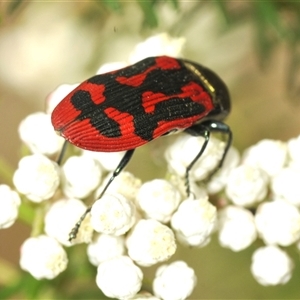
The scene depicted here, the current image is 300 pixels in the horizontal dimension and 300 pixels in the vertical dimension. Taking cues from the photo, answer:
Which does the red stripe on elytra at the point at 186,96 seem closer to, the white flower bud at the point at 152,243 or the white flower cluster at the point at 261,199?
the white flower cluster at the point at 261,199

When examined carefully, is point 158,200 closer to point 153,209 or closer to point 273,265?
point 153,209

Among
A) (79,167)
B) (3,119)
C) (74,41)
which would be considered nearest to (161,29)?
(74,41)

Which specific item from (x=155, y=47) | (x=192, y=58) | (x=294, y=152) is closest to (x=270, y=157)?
(x=294, y=152)

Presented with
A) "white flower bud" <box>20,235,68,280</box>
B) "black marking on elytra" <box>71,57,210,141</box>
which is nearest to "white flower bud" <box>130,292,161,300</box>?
"white flower bud" <box>20,235,68,280</box>

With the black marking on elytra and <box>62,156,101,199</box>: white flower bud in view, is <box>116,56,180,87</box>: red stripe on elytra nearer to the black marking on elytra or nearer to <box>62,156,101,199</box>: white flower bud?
the black marking on elytra

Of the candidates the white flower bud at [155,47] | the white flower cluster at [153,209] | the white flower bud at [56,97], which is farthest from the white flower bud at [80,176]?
the white flower bud at [155,47]

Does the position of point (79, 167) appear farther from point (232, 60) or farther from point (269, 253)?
point (232, 60)
